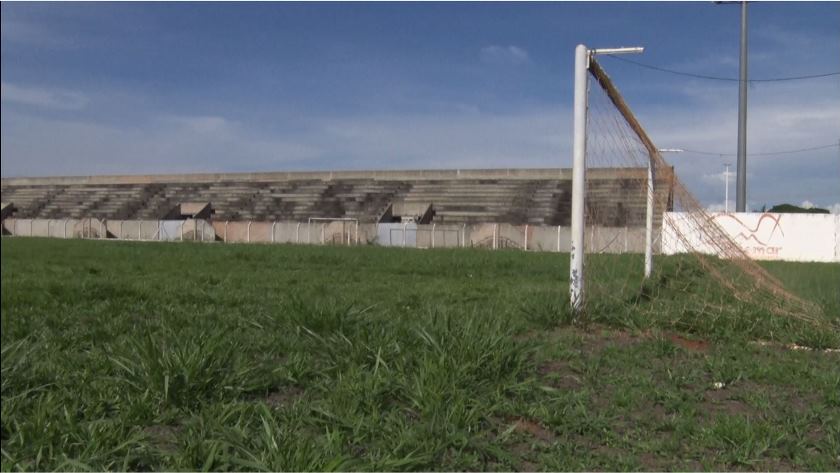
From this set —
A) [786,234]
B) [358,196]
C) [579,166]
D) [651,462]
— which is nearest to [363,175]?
[358,196]

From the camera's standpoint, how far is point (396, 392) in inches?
149

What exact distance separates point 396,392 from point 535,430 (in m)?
0.73

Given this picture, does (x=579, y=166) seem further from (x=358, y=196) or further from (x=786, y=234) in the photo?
(x=358, y=196)

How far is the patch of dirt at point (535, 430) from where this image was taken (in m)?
3.47

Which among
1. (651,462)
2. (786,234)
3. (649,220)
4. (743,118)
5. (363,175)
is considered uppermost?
(743,118)

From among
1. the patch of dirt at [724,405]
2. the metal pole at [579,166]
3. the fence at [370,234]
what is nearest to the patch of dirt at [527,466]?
the patch of dirt at [724,405]

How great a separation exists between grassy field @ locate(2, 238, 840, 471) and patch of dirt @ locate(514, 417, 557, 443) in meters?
0.01

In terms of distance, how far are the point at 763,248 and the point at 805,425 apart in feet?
71.0

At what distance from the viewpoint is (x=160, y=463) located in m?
2.99

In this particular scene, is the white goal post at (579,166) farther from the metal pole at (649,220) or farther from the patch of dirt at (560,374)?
the metal pole at (649,220)

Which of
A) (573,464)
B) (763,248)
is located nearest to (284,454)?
(573,464)

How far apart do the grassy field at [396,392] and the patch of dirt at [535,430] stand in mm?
10

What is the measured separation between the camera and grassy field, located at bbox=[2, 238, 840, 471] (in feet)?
10.1

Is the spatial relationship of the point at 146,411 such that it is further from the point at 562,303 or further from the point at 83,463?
the point at 562,303
